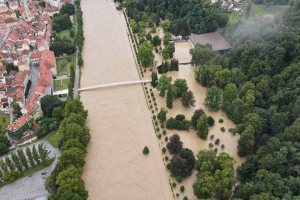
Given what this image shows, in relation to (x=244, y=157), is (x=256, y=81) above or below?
above

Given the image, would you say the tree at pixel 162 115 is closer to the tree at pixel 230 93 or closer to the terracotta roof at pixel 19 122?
the tree at pixel 230 93

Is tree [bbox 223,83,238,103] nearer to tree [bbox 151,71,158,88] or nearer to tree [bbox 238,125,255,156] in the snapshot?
tree [bbox 238,125,255,156]

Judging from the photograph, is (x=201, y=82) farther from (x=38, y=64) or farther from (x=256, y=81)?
(x=38, y=64)

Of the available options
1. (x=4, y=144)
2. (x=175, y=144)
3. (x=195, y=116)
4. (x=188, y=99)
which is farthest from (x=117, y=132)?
(x=4, y=144)

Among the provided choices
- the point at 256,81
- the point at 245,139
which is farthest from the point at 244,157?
the point at 256,81

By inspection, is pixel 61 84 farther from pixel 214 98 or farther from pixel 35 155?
pixel 214 98

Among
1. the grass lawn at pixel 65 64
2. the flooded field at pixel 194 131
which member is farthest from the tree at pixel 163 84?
the grass lawn at pixel 65 64
